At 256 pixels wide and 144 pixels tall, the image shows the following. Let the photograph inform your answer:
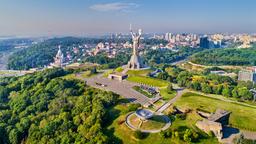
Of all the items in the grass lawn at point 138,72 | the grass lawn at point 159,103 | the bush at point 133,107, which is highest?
the grass lawn at point 138,72

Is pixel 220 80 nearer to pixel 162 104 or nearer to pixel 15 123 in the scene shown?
pixel 162 104

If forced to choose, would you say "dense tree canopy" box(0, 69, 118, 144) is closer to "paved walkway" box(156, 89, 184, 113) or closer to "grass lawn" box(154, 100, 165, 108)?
"grass lawn" box(154, 100, 165, 108)

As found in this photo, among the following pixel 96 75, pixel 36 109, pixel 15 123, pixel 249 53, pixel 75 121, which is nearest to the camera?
pixel 75 121

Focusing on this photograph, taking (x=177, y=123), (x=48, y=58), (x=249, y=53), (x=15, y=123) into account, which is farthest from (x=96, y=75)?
(x=249, y=53)

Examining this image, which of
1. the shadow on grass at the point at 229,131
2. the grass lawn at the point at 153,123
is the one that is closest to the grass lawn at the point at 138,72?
the grass lawn at the point at 153,123

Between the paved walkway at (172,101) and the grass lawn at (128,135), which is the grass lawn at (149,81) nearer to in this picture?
the paved walkway at (172,101)

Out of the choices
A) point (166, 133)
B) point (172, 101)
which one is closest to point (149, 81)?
point (172, 101)

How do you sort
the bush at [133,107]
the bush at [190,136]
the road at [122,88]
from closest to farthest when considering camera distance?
the bush at [190,136], the bush at [133,107], the road at [122,88]
